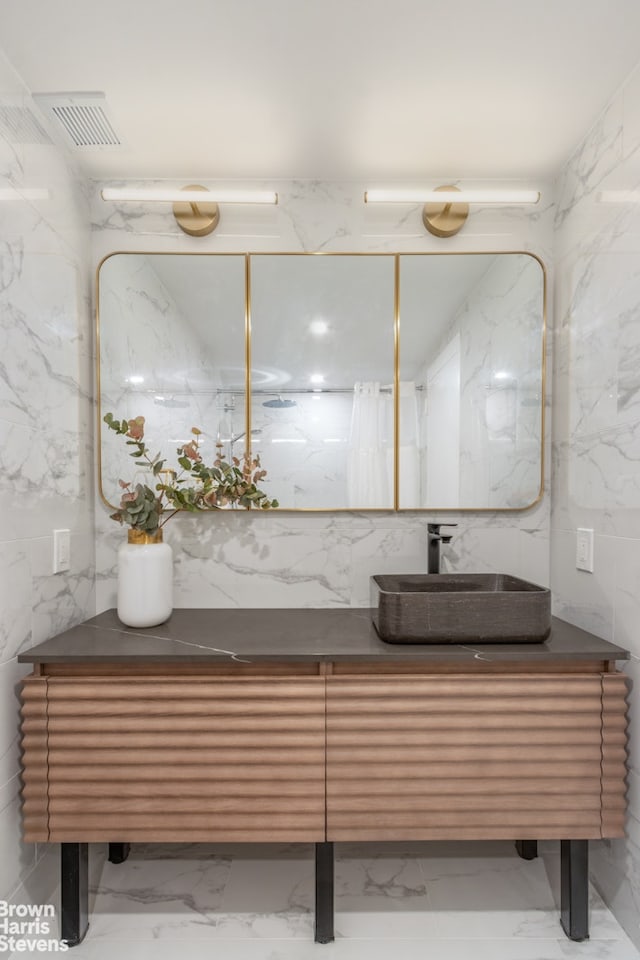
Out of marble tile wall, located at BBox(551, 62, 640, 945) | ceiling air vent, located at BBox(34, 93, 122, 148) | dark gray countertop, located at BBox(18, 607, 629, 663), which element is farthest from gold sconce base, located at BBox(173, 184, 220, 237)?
dark gray countertop, located at BBox(18, 607, 629, 663)

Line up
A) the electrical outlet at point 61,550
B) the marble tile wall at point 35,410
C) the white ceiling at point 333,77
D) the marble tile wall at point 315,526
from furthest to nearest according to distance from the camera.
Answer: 1. the marble tile wall at point 315,526
2. the electrical outlet at point 61,550
3. the marble tile wall at point 35,410
4. the white ceiling at point 333,77

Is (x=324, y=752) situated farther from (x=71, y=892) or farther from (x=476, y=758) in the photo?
(x=71, y=892)

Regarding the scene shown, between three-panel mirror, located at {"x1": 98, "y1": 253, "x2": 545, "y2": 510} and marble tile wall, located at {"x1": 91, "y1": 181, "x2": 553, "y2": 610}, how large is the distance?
6 centimetres

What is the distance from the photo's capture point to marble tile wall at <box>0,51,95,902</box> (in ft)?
4.52

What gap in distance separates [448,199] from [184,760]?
1817 millimetres

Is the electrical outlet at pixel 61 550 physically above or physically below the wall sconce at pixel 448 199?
below

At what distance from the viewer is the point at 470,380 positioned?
1883 mm

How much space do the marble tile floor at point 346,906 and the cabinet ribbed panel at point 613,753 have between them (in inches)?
14.3

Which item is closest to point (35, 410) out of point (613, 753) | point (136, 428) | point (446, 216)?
point (136, 428)

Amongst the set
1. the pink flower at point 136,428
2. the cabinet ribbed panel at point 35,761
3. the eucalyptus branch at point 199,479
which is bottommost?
the cabinet ribbed panel at point 35,761

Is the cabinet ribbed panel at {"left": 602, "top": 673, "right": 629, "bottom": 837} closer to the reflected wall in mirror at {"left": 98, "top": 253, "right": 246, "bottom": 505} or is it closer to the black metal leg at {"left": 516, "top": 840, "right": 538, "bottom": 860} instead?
the black metal leg at {"left": 516, "top": 840, "right": 538, "bottom": 860}

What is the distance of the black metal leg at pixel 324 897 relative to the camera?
1.39 m

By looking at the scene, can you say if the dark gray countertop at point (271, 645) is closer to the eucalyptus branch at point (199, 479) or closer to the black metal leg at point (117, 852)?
the eucalyptus branch at point (199, 479)

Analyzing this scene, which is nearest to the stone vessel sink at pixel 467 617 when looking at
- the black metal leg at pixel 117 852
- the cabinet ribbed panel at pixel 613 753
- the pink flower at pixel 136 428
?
the cabinet ribbed panel at pixel 613 753
